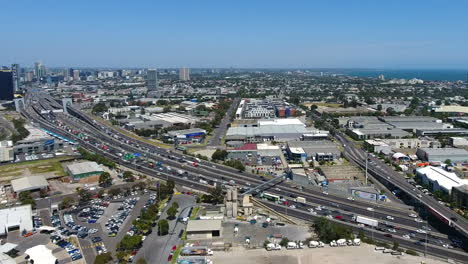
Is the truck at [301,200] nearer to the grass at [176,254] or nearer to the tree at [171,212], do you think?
the tree at [171,212]

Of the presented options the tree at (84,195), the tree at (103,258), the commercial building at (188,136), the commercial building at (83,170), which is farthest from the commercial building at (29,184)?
the commercial building at (188,136)

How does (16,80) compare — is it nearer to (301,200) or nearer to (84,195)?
(84,195)

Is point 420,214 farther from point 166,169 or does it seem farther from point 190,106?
point 190,106

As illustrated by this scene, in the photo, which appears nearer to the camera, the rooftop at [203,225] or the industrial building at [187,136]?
the rooftop at [203,225]

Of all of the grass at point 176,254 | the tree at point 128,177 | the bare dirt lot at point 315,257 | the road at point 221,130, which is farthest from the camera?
the road at point 221,130

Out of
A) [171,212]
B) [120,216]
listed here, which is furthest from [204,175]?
[120,216]

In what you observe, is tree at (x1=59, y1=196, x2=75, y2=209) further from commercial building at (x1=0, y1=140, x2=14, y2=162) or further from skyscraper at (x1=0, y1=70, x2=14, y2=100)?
skyscraper at (x1=0, y1=70, x2=14, y2=100)
